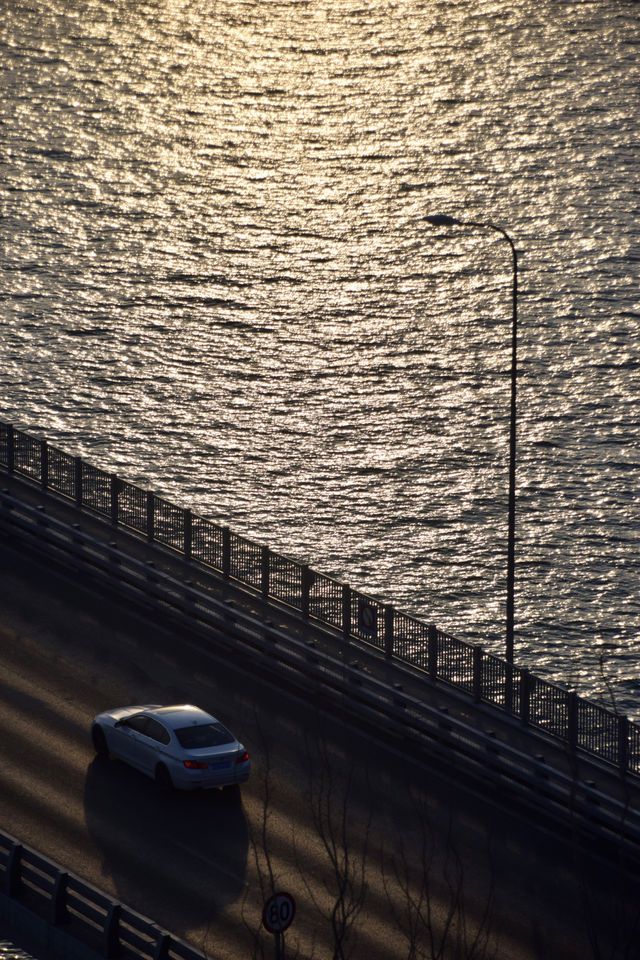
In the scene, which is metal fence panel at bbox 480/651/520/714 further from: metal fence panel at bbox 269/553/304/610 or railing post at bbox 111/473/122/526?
railing post at bbox 111/473/122/526

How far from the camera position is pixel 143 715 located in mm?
29688

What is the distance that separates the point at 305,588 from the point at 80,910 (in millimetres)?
11596

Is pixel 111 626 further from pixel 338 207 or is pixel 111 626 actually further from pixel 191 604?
pixel 338 207

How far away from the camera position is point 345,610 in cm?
3481

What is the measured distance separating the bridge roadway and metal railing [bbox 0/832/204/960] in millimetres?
1014

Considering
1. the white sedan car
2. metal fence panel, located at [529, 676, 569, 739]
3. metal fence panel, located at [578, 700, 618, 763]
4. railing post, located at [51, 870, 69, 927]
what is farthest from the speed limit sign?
metal fence panel, located at [529, 676, 569, 739]

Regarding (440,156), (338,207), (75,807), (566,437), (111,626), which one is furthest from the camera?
(440,156)

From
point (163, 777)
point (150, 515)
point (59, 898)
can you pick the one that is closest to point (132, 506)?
point (150, 515)

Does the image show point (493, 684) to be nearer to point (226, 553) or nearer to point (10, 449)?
point (226, 553)

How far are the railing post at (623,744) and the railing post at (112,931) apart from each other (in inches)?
393

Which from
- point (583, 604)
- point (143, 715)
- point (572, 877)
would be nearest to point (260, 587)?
point (143, 715)

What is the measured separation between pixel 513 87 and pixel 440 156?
23.6 metres

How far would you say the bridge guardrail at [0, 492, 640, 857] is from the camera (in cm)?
2938

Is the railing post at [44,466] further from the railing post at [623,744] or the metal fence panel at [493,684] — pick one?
the railing post at [623,744]
